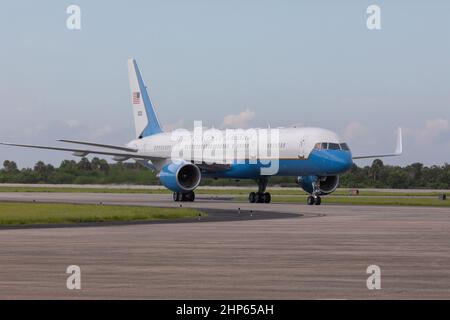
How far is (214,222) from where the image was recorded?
1496 inches

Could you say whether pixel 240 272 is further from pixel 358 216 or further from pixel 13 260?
pixel 358 216

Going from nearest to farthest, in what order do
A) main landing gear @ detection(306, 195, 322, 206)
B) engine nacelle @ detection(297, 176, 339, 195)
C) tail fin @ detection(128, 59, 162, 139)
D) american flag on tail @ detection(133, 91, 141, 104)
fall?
main landing gear @ detection(306, 195, 322, 206) < engine nacelle @ detection(297, 176, 339, 195) < tail fin @ detection(128, 59, 162, 139) < american flag on tail @ detection(133, 91, 141, 104)

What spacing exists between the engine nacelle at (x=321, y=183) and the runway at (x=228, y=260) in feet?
81.6

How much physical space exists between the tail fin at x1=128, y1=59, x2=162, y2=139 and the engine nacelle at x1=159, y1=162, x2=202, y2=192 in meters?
10.8

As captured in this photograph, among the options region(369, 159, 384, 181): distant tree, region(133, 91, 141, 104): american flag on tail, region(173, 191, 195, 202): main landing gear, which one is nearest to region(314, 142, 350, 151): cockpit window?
region(173, 191, 195, 202): main landing gear

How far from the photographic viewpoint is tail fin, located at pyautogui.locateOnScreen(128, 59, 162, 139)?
7409 centimetres

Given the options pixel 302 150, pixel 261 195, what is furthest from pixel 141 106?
pixel 302 150

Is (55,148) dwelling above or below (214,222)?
above

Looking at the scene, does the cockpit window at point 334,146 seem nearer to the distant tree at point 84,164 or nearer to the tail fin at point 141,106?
the tail fin at point 141,106

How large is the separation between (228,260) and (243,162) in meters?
41.3

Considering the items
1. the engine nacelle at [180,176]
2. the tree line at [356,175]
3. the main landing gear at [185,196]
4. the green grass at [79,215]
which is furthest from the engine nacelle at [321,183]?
the tree line at [356,175]

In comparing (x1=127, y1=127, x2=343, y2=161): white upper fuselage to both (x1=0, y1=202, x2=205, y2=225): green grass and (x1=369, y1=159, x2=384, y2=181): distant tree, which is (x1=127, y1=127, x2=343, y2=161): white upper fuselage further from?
(x1=369, y1=159, x2=384, y2=181): distant tree

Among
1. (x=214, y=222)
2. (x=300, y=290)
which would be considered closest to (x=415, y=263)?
(x=300, y=290)
